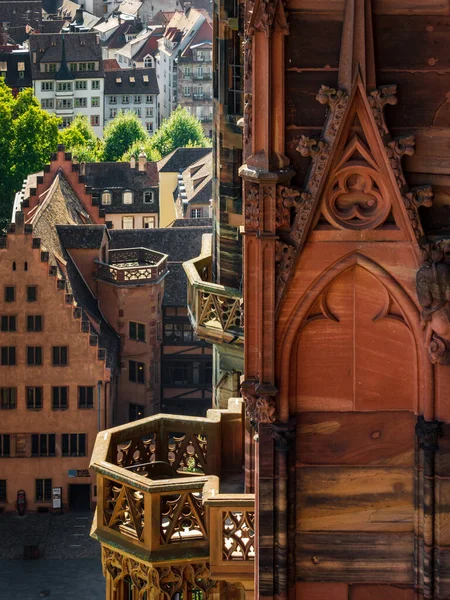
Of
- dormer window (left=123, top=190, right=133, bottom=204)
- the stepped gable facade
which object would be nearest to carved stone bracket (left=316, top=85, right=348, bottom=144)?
the stepped gable facade

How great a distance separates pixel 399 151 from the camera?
1892cm

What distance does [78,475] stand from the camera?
109625 mm

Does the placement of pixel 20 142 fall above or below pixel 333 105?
below

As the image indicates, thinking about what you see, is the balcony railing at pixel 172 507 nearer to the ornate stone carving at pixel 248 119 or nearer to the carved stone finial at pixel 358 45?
the ornate stone carving at pixel 248 119

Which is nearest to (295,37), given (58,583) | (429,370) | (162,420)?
(429,370)

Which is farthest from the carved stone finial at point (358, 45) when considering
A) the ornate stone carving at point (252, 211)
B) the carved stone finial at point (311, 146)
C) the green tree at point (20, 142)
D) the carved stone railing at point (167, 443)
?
the green tree at point (20, 142)

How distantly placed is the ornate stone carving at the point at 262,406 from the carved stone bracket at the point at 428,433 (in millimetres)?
1262

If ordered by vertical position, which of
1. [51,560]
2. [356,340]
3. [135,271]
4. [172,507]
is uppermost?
[356,340]

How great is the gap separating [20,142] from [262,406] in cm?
16630

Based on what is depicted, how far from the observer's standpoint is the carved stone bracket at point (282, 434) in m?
19.7

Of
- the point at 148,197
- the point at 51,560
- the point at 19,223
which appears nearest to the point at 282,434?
the point at 51,560

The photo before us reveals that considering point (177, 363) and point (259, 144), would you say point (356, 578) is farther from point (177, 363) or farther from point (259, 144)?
point (177, 363)

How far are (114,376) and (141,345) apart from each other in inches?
148

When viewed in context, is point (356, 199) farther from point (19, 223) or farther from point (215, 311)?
point (19, 223)
